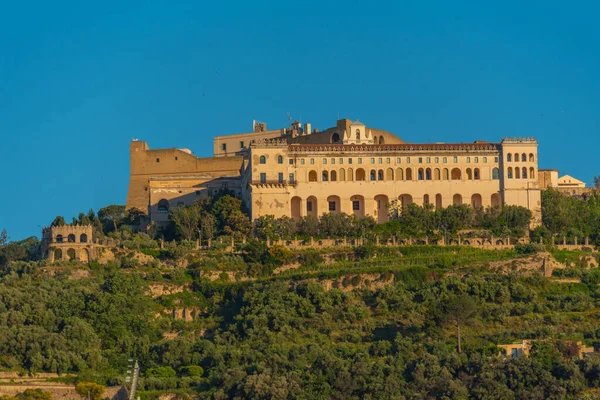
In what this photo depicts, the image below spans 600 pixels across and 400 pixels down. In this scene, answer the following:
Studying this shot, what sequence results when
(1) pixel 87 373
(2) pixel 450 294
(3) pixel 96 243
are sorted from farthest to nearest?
(3) pixel 96 243 < (2) pixel 450 294 < (1) pixel 87 373

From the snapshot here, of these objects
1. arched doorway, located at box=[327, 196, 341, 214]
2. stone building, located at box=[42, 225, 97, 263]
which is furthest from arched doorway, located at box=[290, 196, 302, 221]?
stone building, located at box=[42, 225, 97, 263]

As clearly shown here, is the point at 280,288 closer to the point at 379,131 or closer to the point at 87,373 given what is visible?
the point at 87,373

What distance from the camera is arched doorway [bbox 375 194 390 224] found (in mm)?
85688

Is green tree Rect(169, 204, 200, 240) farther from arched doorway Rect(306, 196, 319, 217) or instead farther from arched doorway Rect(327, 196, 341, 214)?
arched doorway Rect(327, 196, 341, 214)

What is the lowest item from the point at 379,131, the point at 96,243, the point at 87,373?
the point at 87,373

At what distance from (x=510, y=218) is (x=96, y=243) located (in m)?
22.5

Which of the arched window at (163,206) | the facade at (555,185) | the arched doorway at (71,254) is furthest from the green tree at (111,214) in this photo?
the facade at (555,185)

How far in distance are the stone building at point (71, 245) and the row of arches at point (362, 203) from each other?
11846 millimetres

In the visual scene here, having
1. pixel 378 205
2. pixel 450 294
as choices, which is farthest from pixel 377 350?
pixel 378 205

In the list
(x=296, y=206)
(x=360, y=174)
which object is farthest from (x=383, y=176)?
(x=296, y=206)

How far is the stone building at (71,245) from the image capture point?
263ft

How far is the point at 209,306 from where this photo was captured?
76.0 metres

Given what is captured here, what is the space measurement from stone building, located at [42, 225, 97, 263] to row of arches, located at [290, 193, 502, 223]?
38.9 feet

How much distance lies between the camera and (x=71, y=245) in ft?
264
